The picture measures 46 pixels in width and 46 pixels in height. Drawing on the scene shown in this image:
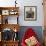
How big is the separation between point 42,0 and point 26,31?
4.37 ft

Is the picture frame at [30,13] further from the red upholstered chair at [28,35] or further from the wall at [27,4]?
the red upholstered chair at [28,35]

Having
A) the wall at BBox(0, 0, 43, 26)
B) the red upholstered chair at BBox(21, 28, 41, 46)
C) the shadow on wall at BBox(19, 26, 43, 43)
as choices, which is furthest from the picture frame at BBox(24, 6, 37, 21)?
the red upholstered chair at BBox(21, 28, 41, 46)

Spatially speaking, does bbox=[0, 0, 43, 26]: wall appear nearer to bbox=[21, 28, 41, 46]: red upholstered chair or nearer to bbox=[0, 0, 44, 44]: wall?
bbox=[0, 0, 44, 44]: wall

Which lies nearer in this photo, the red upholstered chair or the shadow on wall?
the red upholstered chair

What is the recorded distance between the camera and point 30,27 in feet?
19.9

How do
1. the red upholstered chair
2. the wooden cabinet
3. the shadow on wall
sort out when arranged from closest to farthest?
the red upholstered chair < the wooden cabinet < the shadow on wall

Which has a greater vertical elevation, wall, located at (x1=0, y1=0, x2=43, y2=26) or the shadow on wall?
wall, located at (x1=0, y1=0, x2=43, y2=26)

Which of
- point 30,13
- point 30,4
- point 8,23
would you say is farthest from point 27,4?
point 8,23

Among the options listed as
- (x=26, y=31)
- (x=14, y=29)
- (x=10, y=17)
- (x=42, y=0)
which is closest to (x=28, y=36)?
(x=26, y=31)

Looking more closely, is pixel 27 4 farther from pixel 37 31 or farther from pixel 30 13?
pixel 37 31

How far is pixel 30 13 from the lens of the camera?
6109mm

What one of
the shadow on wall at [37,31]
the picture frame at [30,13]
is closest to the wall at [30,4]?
the shadow on wall at [37,31]

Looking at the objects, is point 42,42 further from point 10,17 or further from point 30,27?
point 10,17

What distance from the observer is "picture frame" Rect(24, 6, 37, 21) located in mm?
6078
